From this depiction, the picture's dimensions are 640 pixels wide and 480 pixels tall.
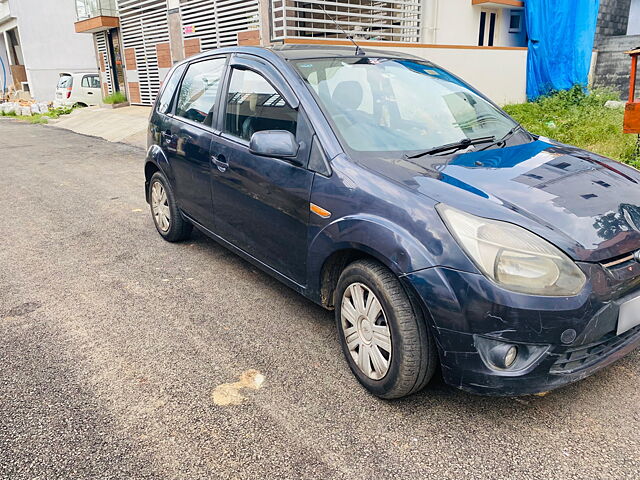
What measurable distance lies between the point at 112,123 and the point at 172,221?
12.3m

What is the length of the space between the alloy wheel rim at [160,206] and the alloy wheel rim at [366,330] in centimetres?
265

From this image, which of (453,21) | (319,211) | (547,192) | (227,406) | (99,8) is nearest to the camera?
(547,192)

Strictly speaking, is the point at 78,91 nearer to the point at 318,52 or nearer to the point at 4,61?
the point at 4,61

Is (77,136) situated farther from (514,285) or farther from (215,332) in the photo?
(514,285)

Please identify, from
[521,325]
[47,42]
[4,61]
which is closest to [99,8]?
[47,42]

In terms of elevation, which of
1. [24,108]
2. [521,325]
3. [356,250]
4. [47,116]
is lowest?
[47,116]

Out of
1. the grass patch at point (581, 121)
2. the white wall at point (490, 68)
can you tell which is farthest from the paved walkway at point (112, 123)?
the grass patch at point (581, 121)

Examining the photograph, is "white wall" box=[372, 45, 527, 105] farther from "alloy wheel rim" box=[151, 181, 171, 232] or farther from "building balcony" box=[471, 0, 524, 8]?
"alloy wheel rim" box=[151, 181, 171, 232]

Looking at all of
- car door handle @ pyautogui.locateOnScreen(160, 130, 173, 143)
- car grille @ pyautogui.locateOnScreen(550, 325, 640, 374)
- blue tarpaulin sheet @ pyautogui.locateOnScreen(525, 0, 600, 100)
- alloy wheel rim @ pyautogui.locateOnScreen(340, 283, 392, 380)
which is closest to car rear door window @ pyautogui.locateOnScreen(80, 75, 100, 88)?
blue tarpaulin sheet @ pyautogui.locateOnScreen(525, 0, 600, 100)

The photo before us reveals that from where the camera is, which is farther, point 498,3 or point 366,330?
point 498,3

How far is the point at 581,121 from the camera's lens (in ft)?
32.4

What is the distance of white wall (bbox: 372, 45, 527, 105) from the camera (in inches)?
455

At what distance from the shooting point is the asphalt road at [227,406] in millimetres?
2213

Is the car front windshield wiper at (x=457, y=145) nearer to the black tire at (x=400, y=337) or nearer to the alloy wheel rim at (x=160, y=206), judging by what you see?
the black tire at (x=400, y=337)
